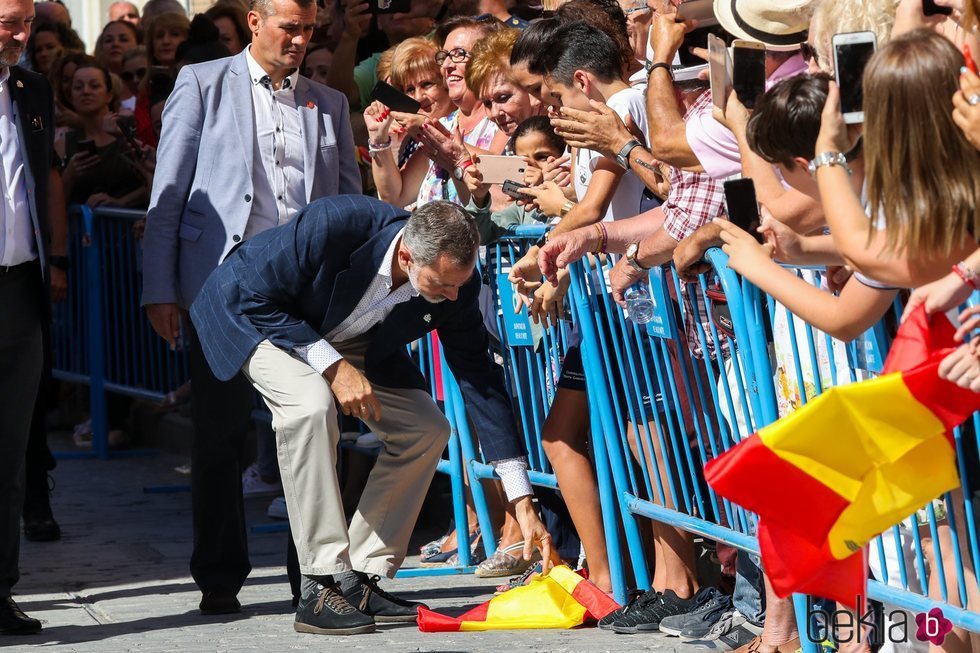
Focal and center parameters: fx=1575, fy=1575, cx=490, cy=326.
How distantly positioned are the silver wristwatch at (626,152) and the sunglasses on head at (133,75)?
6690 millimetres

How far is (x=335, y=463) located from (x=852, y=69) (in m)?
2.57

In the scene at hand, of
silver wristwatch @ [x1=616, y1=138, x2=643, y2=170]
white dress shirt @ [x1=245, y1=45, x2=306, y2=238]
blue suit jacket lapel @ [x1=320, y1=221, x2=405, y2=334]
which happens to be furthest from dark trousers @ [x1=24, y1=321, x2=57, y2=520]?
silver wristwatch @ [x1=616, y1=138, x2=643, y2=170]

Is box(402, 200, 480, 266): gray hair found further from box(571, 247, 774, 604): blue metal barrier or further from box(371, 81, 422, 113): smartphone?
box(371, 81, 422, 113): smartphone

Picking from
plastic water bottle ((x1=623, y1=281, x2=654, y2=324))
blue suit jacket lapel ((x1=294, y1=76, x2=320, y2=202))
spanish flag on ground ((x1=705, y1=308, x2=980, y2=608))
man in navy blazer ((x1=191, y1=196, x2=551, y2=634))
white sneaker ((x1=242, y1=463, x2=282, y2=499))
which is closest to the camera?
spanish flag on ground ((x1=705, y1=308, x2=980, y2=608))

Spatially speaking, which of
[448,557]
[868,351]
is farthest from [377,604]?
[868,351]

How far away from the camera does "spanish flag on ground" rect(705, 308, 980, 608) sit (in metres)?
3.53

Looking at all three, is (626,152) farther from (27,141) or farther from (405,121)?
(27,141)

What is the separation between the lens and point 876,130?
3.48m

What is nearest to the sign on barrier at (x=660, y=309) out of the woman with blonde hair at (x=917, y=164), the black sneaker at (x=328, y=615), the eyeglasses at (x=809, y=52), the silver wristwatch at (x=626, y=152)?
the silver wristwatch at (x=626, y=152)

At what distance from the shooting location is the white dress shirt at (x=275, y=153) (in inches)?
245

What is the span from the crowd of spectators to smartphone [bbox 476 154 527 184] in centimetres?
5

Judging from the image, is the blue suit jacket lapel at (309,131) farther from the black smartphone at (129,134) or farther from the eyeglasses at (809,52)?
Result: the black smartphone at (129,134)

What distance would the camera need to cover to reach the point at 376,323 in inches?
226

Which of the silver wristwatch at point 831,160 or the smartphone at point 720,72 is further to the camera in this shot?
the smartphone at point 720,72
